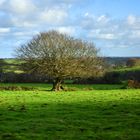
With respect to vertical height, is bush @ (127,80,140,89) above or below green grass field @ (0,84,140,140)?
above

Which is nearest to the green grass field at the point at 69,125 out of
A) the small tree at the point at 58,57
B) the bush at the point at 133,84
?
the small tree at the point at 58,57

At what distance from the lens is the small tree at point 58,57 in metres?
65.5

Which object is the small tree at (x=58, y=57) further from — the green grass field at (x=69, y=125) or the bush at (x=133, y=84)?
the green grass field at (x=69, y=125)

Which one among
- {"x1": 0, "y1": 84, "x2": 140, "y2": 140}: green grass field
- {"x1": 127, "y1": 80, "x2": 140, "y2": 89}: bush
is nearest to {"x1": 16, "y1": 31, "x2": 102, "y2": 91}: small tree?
{"x1": 127, "y1": 80, "x2": 140, "y2": 89}: bush

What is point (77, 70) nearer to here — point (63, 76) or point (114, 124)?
point (63, 76)

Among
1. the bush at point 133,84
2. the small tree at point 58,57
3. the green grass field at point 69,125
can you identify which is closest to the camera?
the green grass field at point 69,125

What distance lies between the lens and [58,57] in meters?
65.8

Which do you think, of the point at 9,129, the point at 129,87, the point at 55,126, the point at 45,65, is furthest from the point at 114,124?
the point at 129,87

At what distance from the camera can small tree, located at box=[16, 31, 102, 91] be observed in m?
65.5

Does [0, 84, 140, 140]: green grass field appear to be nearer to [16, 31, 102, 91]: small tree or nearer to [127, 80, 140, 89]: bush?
[16, 31, 102, 91]: small tree

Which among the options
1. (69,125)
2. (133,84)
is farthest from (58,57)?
(69,125)

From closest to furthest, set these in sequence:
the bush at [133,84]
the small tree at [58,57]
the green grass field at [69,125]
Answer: the green grass field at [69,125], the small tree at [58,57], the bush at [133,84]

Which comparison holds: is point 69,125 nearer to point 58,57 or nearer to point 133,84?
point 58,57

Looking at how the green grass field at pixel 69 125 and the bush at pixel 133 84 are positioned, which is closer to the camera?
the green grass field at pixel 69 125
